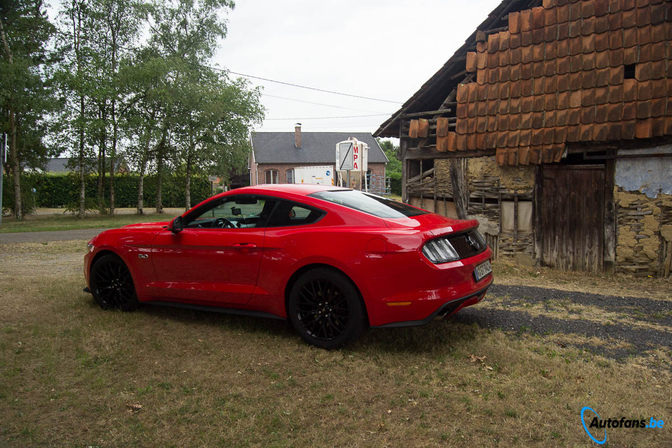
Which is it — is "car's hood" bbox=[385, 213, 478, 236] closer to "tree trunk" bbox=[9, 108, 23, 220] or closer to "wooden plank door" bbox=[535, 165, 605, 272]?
"wooden plank door" bbox=[535, 165, 605, 272]

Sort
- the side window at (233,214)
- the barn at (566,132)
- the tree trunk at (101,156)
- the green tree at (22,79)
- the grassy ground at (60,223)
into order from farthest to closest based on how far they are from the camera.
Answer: the tree trunk at (101,156), the green tree at (22,79), the grassy ground at (60,223), the barn at (566,132), the side window at (233,214)

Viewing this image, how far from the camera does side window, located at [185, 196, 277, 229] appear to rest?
195 inches

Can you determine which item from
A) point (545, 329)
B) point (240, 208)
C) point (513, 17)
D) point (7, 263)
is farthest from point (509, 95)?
point (7, 263)

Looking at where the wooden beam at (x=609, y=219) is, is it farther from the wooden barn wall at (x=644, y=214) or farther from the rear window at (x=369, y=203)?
the rear window at (x=369, y=203)

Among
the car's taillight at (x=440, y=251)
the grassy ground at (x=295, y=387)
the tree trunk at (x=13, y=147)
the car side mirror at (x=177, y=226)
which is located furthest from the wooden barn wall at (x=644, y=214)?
the tree trunk at (x=13, y=147)

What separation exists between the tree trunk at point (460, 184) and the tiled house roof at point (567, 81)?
425mm

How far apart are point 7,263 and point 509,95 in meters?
10.8

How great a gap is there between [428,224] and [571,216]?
6.40 metres

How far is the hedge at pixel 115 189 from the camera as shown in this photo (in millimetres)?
29750

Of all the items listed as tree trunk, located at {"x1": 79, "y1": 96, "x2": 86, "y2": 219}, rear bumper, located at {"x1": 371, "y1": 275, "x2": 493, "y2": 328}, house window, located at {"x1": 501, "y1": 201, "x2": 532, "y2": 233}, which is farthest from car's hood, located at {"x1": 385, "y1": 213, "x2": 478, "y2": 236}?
tree trunk, located at {"x1": 79, "y1": 96, "x2": 86, "y2": 219}

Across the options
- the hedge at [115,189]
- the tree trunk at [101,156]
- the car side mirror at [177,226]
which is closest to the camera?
the car side mirror at [177,226]

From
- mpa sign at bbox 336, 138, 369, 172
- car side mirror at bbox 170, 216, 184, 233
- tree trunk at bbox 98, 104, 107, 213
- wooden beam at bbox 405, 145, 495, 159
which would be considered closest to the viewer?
car side mirror at bbox 170, 216, 184, 233

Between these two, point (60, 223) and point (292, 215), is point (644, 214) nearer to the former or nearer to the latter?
point (292, 215)

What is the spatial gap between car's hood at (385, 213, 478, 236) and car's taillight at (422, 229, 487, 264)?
0.06 meters
